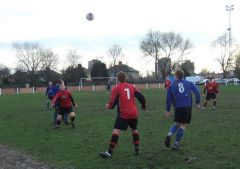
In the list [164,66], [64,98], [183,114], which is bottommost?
[183,114]

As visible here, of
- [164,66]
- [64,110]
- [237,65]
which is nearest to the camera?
[64,110]

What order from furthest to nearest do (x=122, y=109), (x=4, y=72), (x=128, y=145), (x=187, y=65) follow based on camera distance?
(x=187, y=65)
(x=4, y=72)
(x=128, y=145)
(x=122, y=109)

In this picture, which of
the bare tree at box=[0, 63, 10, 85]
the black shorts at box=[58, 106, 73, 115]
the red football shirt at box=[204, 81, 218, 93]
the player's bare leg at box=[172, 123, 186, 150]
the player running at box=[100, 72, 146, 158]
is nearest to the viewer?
the player running at box=[100, 72, 146, 158]

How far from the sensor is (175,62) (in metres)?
109

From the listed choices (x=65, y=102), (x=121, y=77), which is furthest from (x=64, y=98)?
(x=121, y=77)

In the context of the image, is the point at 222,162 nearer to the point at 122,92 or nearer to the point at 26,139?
the point at 122,92

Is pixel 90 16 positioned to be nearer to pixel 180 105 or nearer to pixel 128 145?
pixel 128 145

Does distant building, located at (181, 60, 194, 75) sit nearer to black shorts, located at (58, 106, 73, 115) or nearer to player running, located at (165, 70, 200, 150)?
black shorts, located at (58, 106, 73, 115)

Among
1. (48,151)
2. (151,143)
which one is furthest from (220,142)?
(48,151)

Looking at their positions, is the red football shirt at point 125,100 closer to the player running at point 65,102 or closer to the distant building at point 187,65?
the player running at point 65,102

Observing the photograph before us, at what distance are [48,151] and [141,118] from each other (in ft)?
26.5

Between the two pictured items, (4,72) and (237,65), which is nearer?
(237,65)

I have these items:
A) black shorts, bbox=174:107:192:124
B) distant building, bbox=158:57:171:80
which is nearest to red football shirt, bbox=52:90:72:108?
black shorts, bbox=174:107:192:124

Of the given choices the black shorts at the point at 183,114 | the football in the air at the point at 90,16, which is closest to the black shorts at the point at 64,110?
the black shorts at the point at 183,114
